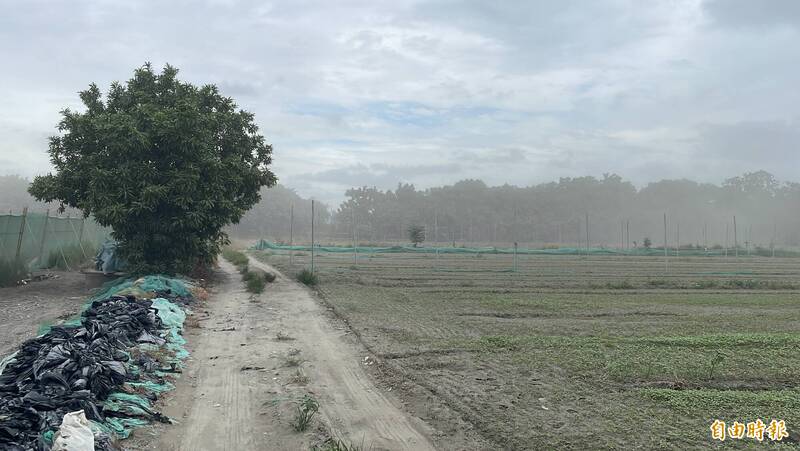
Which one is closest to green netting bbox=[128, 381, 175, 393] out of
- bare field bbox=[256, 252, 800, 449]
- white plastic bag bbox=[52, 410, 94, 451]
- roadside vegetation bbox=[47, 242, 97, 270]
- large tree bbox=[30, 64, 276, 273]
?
white plastic bag bbox=[52, 410, 94, 451]

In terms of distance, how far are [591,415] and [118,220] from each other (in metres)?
13.7

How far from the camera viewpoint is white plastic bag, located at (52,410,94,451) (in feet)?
13.6

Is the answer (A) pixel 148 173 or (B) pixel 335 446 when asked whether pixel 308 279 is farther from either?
(B) pixel 335 446

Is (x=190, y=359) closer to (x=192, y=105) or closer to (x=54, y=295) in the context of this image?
(x=54, y=295)

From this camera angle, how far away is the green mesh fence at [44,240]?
1593cm

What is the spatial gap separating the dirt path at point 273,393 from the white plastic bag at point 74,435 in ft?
2.05

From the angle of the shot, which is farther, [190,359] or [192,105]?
[192,105]

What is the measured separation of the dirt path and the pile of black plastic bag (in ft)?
1.90

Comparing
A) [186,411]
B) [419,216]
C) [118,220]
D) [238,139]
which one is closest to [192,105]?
[238,139]

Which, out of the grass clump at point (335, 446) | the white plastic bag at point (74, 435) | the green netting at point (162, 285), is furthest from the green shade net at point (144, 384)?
the grass clump at point (335, 446)

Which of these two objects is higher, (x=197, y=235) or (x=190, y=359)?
(x=197, y=235)

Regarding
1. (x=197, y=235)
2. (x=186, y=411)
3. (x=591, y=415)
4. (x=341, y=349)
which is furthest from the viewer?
(x=197, y=235)

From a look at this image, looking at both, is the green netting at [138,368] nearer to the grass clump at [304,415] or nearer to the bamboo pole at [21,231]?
the grass clump at [304,415]

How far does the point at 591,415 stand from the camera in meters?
5.40
